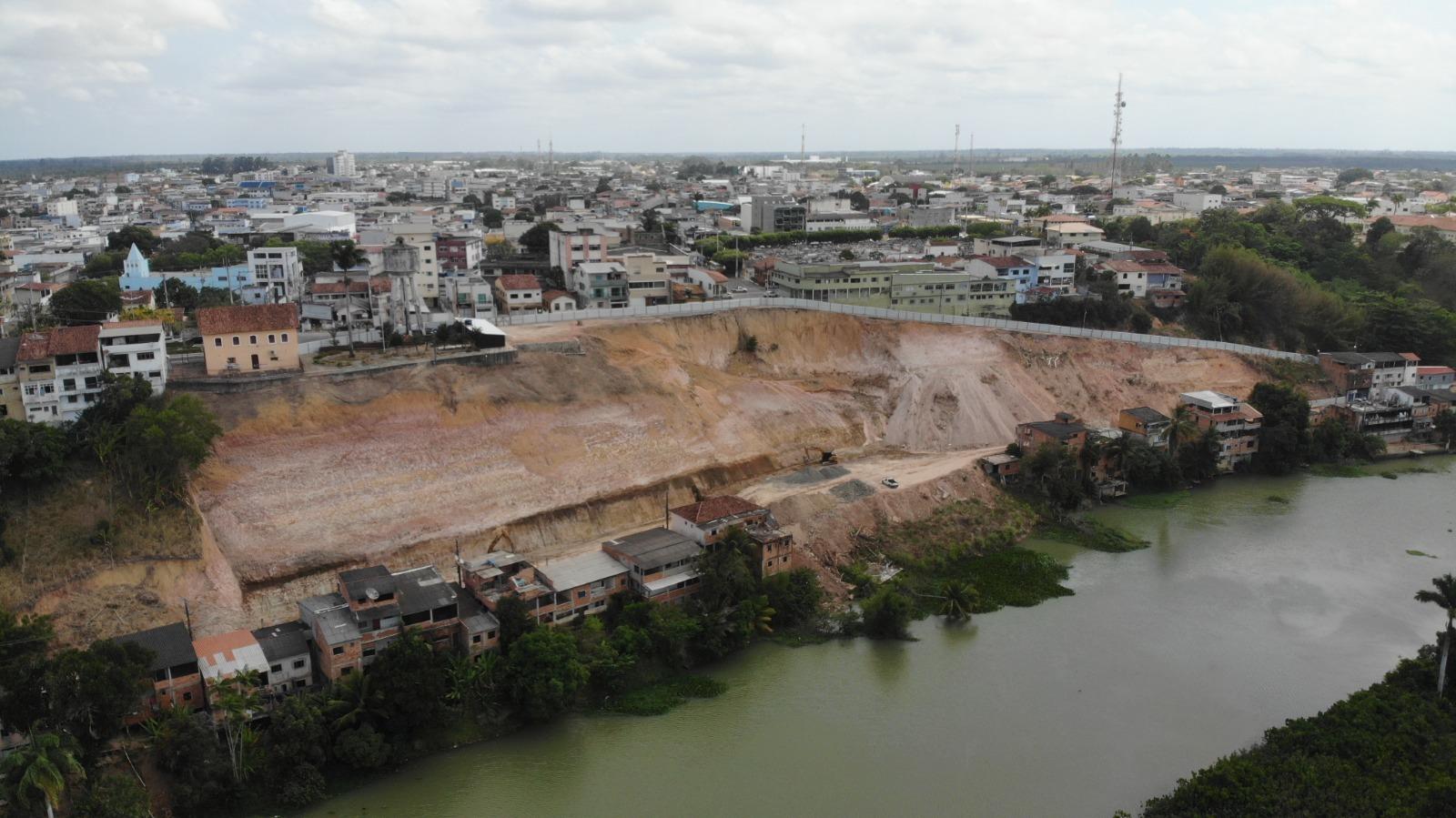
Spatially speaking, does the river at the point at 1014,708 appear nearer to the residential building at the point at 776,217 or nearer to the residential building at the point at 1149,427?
the residential building at the point at 1149,427

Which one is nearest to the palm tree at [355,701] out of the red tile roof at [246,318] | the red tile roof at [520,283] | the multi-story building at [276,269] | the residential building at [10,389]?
the residential building at [10,389]

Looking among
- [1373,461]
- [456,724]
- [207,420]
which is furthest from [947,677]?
[1373,461]

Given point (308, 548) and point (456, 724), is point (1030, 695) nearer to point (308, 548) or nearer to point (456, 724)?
point (456, 724)

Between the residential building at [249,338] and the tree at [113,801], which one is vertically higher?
the residential building at [249,338]

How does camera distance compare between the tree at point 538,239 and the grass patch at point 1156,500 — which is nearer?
the grass patch at point 1156,500

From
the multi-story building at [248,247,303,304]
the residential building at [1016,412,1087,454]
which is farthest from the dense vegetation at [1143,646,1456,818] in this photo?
the multi-story building at [248,247,303,304]

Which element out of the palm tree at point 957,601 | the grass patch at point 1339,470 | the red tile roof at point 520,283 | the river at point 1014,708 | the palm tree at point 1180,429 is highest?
the red tile roof at point 520,283
